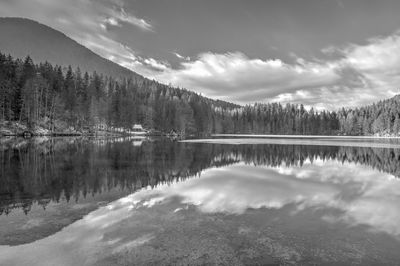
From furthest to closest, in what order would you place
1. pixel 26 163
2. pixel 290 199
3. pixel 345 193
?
pixel 26 163, pixel 345 193, pixel 290 199

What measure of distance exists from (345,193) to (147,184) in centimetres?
1331

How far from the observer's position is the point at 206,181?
71.5ft

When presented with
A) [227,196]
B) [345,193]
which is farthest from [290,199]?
[345,193]

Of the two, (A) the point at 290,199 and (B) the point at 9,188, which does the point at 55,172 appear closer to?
(B) the point at 9,188

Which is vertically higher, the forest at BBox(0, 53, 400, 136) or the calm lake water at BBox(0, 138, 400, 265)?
the forest at BBox(0, 53, 400, 136)

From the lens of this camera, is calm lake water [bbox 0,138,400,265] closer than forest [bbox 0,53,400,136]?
Yes

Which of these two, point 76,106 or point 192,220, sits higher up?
point 76,106

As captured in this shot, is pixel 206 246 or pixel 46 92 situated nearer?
pixel 206 246

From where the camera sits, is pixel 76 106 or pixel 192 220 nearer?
pixel 192 220

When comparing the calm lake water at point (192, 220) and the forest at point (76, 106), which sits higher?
the forest at point (76, 106)

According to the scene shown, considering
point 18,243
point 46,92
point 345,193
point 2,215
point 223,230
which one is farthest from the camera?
point 46,92

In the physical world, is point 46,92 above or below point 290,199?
above

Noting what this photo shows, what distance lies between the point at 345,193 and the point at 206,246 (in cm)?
1338

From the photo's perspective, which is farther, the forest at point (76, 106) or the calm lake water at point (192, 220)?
the forest at point (76, 106)
